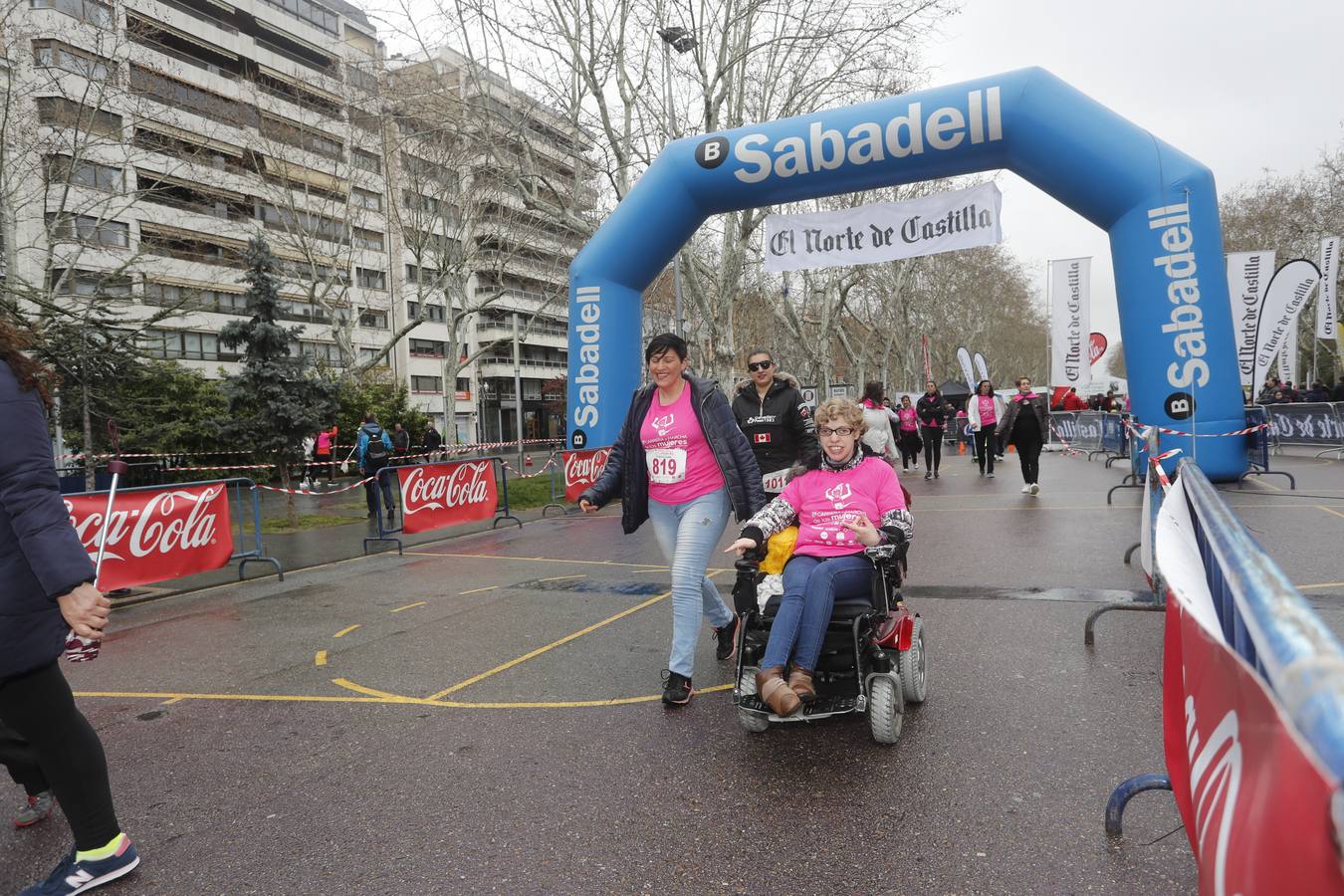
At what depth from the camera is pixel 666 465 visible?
4477 mm

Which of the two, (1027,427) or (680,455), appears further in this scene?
(1027,427)

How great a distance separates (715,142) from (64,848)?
434 inches

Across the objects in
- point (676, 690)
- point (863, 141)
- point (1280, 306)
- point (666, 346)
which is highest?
point (863, 141)

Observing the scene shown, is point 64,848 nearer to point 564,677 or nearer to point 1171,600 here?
point 564,677

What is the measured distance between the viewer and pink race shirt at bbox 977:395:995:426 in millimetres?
16188

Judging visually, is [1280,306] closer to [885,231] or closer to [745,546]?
[885,231]

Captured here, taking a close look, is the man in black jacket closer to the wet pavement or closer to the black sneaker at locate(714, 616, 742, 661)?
the wet pavement

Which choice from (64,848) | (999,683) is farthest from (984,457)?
(64,848)

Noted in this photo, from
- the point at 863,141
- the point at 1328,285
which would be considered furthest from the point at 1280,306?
the point at 863,141

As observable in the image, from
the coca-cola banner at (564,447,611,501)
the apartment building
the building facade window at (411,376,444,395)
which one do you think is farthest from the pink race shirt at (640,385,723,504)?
the building facade window at (411,376,444,395)

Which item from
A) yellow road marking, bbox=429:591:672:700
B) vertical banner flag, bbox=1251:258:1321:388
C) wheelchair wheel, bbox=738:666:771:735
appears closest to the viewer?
wheelchair wheel, bbox=738:666:771:735

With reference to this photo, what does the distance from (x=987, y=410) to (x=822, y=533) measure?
13.5 meters

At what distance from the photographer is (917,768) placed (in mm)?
3379

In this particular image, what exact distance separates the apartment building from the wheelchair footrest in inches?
599
